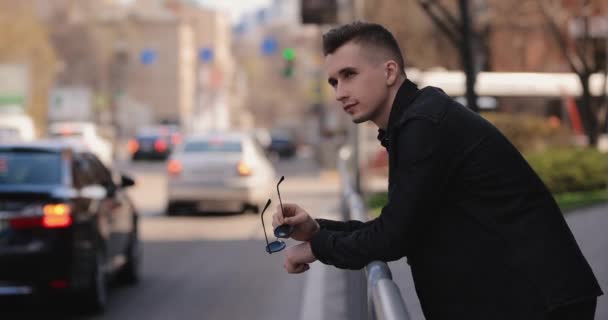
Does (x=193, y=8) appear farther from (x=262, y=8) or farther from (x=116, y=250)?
(x=116, y=250)

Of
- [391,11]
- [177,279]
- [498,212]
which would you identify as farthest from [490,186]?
[391,11]

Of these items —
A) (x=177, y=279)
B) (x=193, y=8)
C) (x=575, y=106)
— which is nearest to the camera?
(x=177, y=279)

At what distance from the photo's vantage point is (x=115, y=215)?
1206cm

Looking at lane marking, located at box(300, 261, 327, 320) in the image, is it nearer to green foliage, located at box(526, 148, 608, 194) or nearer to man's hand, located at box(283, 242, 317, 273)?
man's hand, located at box(283, 242, 317, 273)

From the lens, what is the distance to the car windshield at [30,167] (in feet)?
33.5

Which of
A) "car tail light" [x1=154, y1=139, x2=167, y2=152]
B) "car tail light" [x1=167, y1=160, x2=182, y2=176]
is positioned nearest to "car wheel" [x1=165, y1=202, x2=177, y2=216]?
"car tail light" [x1=167, y1=160, x2=182, y2=176]

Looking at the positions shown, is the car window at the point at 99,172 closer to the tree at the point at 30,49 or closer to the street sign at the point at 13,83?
the street sign at the point at 13,83

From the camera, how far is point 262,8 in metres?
140

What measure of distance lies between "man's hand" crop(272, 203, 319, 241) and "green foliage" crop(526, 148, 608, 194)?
15.6 meters

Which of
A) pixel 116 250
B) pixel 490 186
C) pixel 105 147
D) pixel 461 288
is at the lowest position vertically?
pixel 105 147

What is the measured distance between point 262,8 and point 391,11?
97.8 metres

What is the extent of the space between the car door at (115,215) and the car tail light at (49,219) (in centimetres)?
152

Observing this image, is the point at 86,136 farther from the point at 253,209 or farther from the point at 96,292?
the point at 96,292

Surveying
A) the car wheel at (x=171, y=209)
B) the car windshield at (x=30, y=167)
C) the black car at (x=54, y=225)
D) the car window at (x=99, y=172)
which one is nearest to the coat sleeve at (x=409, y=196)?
the black car at (x=54, y=225)
